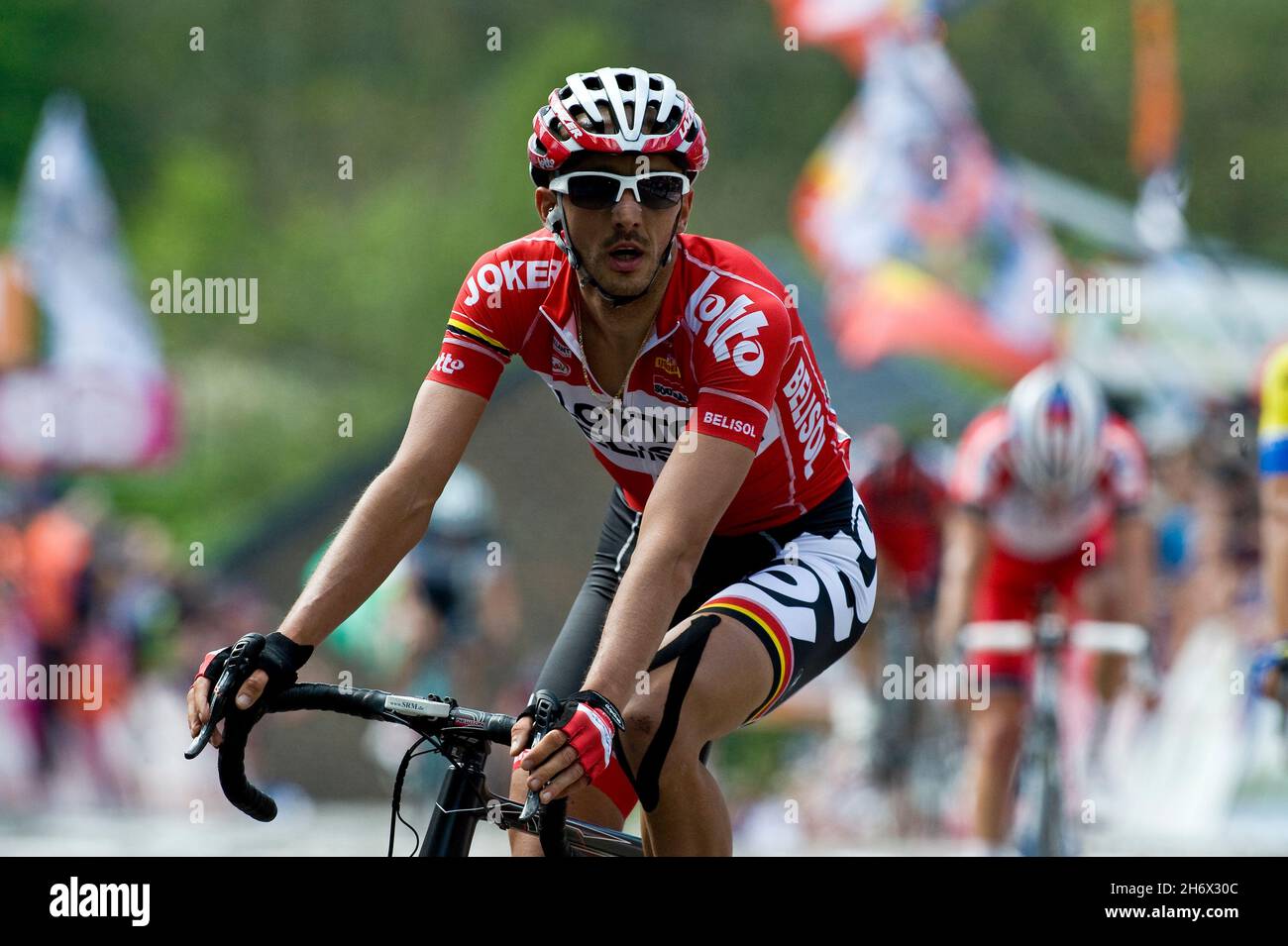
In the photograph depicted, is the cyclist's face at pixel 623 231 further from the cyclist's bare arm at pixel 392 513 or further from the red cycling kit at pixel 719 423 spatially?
the cyclist's bare arm at pixel 392 513

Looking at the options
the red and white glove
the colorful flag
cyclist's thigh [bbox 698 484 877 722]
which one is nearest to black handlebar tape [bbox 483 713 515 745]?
the red and white glove

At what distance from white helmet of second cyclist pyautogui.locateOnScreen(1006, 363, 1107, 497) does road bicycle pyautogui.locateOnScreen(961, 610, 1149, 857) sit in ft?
2.78

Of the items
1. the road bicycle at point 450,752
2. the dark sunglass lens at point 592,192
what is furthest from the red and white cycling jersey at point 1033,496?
the road bicycle at point 450,752

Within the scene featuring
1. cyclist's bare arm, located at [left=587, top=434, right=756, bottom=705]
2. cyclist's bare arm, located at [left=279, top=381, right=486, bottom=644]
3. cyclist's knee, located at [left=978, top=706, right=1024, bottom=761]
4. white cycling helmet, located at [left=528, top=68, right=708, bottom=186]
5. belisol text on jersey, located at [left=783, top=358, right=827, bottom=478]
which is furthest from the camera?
cyclist's knee, located at [left=978, top=706, right=1024, bottom=761]

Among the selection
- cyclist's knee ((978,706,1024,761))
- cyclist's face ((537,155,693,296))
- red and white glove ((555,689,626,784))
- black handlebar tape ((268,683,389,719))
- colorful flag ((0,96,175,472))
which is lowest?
cyclist's knee ((978,706,1024,761))

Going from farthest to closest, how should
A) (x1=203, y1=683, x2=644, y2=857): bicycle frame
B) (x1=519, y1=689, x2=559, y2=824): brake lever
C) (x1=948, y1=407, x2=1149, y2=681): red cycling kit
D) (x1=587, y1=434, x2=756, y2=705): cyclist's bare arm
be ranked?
(x1=948, y1=407, x2=1149, y2=681): red cycling kit → (x1=587, y1=434, x2=756, y2=705): cyclist's bare arm → (x1=203, y1=683, x2=644, y2=857): bicycle frame → (x1=519, y1=689, x2=559, y2=824): brake lever

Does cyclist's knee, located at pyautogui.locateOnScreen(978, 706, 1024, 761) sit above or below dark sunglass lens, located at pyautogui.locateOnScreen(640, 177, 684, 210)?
below

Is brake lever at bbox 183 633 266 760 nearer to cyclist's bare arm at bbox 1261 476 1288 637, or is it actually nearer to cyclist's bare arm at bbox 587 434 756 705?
cyclist's bare arm at bbox 587 434 756 705

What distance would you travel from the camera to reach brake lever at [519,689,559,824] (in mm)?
3428

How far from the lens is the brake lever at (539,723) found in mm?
3428

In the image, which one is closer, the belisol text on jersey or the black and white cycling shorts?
the black and white cycling shorts
